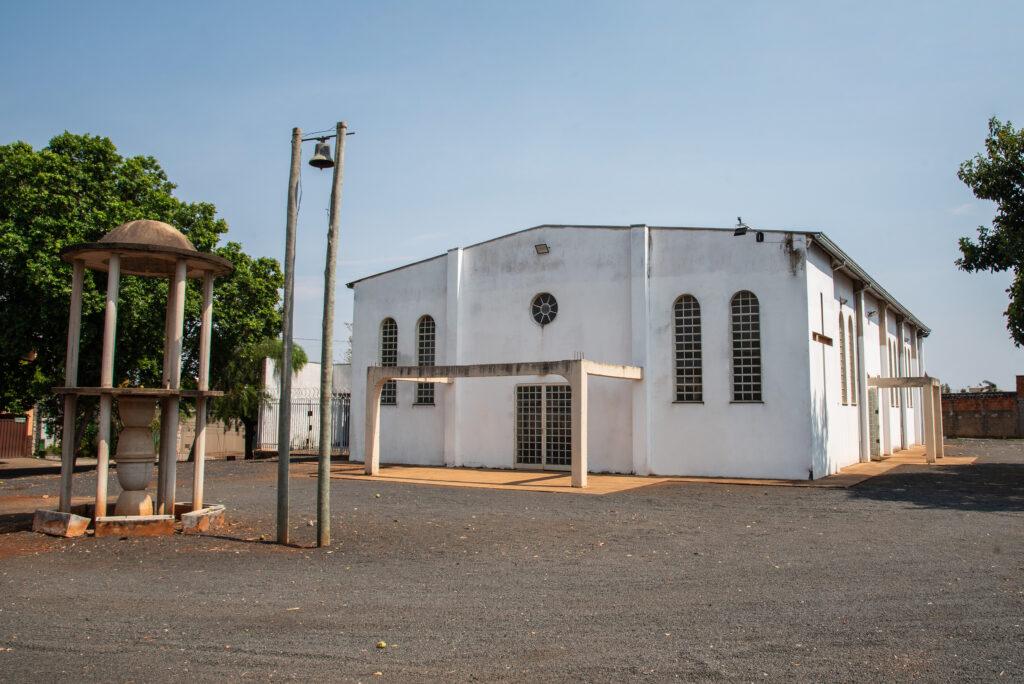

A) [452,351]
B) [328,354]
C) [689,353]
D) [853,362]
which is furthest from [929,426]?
[328,354]

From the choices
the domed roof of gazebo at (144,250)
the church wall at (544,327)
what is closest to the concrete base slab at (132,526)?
the domed roof of gazebo at (144,250)

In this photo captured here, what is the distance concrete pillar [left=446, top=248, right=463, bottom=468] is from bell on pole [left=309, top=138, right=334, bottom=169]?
1348 cm

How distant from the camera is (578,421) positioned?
17672 mm

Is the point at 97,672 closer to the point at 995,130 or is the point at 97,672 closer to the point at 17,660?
the point at 17,660

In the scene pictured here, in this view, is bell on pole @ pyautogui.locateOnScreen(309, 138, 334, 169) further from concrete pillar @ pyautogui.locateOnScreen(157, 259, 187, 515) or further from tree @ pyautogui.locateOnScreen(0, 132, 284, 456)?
tree @ pyautogui.locateOnScreen(0, 132, 284, 456)

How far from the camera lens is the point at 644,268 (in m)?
20.8

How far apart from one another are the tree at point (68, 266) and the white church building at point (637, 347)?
19.3 feet

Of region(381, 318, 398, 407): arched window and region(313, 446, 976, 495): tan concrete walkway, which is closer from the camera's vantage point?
region(313, 446, 976, 495): tan concrete walkway

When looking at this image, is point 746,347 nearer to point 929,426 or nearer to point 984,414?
point 929,426

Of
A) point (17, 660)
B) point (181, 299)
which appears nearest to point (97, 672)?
point (17, 660)

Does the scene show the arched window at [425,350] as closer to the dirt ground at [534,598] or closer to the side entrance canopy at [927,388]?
the dirt ground at [534,598]

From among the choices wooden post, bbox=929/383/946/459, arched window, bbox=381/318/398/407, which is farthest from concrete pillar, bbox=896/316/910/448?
arched window, bbox=381/318/398/407

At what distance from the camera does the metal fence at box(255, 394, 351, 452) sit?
3259cm

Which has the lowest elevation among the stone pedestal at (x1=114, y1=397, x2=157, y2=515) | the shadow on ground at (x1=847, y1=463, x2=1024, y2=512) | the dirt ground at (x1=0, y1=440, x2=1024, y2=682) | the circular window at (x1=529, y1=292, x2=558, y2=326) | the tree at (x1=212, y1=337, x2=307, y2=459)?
the dirt ground at (x1=0, y1=440, x2=1024, y2=682)
